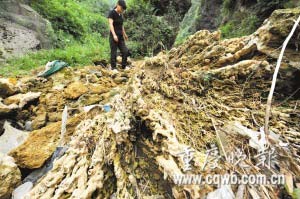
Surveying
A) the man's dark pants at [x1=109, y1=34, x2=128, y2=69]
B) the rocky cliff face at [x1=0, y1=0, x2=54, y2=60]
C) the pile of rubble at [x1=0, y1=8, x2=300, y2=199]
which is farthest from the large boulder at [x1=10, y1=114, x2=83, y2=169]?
the rocky cliff face at [x1=0, y1=0, x2=54, y2=60]

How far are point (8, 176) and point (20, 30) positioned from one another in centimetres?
578

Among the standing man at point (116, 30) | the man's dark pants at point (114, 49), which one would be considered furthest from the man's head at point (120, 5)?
the man's dark pants at point (114, 49)

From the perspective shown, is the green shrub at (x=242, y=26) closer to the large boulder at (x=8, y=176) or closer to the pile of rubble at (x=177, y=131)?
the pile of rubble at (x=177, y=131)

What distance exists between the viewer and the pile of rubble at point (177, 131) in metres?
1.43

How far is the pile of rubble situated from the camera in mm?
1431

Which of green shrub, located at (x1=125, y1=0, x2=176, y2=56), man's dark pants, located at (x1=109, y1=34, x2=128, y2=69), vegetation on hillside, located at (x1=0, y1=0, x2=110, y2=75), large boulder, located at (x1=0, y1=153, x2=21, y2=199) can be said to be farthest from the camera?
green shrub, located at (x1=125, y1=0, x2=176, y2=56)

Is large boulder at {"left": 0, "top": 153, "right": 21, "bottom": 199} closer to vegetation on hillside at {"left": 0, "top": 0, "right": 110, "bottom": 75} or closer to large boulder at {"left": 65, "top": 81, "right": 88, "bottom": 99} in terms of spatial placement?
large boulder at {"left": 65, "top": 81, "right": 88, "bottom": 99}

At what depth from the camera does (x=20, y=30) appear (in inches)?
259

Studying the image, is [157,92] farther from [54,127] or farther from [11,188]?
[11,188]

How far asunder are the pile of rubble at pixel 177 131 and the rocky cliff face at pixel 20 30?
10.7 ft

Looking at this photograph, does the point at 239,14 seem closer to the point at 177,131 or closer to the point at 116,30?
the point at 116,30

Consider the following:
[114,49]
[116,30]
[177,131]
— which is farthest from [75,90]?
[177,131]

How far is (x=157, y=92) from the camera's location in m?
2.51

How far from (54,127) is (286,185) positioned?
6.99 ft
